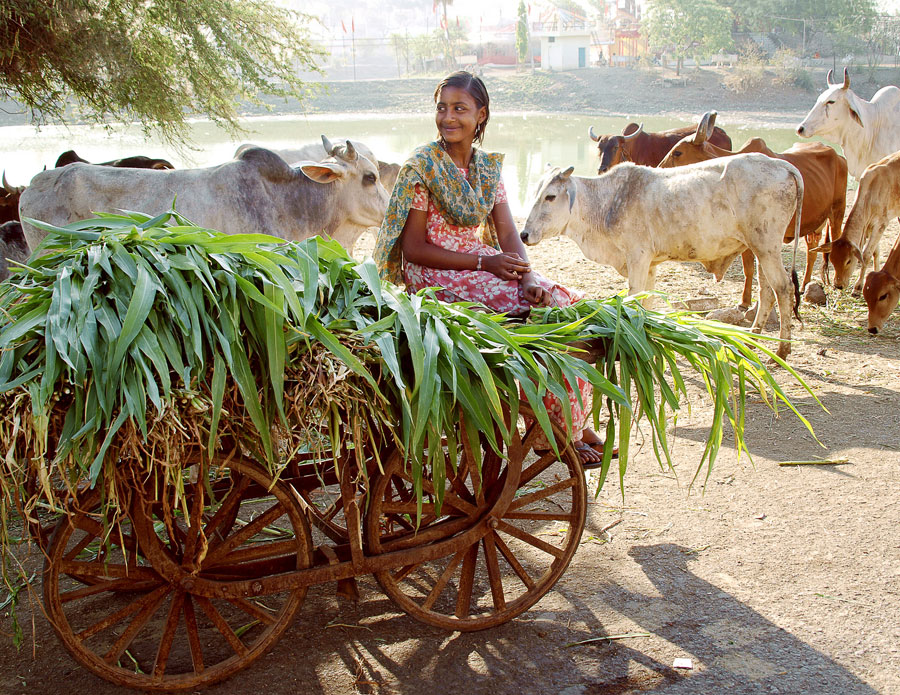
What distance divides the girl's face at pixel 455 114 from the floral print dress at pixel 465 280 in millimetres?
155

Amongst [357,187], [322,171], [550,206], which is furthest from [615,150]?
[322,171]

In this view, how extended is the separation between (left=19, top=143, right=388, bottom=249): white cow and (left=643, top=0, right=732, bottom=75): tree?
34895mm

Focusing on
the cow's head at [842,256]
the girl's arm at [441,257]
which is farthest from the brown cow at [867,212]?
the girl's arm at [441,257]

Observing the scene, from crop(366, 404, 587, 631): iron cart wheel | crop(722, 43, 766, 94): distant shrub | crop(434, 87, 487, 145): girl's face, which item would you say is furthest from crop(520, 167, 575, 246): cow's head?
crop(722, 43, 766, 94): distant shrub

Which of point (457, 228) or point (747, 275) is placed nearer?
point (457, 228)

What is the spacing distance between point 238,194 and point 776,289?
140 inches

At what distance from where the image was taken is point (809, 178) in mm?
7000

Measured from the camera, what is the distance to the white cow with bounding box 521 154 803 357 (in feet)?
17.4

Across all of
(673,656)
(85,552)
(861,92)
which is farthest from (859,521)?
(861,92)

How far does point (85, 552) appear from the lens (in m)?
3.32

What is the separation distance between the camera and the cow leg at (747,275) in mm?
6680

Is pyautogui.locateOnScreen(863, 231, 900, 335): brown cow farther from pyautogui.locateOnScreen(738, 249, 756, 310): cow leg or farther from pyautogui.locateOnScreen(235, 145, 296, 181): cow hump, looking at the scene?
pyautogui.locateOnScreen(235, 145, 296, 181): cow hump

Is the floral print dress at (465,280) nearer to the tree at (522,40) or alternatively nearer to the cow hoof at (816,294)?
the cow hoof at (816,294)

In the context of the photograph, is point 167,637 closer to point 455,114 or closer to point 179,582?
point 179,582
